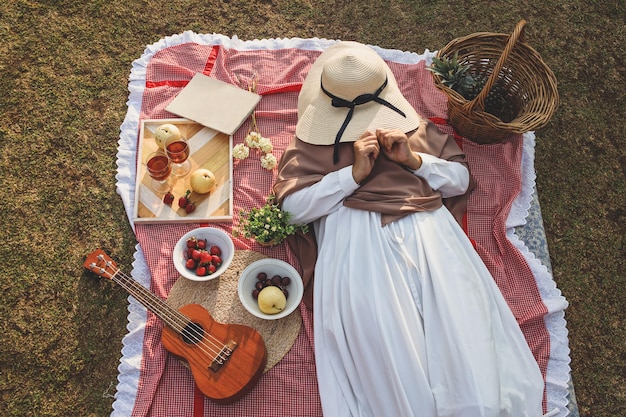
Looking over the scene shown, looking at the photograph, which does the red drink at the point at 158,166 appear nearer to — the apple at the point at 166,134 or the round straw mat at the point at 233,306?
the apple at the point at 166,134

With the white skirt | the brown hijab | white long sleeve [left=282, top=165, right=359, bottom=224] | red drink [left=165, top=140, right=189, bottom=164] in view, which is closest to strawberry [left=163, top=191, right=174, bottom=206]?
red drink [left=165, top=140, right=189, bottom=164]

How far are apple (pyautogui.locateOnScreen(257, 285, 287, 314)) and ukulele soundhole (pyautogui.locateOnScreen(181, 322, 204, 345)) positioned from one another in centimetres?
36

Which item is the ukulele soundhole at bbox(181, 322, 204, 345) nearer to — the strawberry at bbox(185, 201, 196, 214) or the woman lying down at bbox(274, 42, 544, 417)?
the woman lying down at bbox(274, 42, 544, 417)

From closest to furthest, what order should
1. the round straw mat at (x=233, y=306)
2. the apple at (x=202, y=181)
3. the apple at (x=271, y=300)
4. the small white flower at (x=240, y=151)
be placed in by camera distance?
the apple at (x=271, y=300) → the round straw mat at (x=233, y=306) → the apple at (x=202, y=181) → the small white flower at (x=240, y=151)

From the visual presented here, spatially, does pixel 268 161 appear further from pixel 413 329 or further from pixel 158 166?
pixel 413 329

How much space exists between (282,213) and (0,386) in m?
1.89

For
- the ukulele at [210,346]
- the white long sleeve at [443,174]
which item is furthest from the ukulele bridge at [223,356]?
the white long sleeve at [443,174]

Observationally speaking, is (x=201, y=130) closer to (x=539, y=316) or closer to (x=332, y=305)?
(x=332, y=305)

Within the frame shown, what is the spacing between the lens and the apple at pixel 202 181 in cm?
317

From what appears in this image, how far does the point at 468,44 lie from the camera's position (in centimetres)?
337

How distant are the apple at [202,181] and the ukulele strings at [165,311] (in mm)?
689

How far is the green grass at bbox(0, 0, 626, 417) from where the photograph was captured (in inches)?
117

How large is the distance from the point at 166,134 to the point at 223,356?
146cm

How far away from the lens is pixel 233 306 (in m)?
3.01
